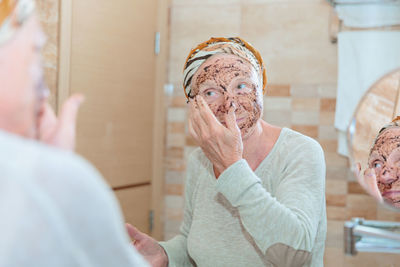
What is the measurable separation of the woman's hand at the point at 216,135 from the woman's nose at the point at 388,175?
29 centimetres

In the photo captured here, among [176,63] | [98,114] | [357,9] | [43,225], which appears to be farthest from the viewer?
[176,63]

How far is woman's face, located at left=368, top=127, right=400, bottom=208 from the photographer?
0.90 meters

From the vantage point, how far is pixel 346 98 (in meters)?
1.53

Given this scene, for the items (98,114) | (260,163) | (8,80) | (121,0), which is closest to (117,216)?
(8,80)

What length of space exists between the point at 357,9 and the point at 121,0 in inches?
28.8

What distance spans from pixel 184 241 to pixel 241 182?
30 centimetres

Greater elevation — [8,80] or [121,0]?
[121,0]

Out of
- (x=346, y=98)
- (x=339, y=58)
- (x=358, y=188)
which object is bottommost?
(x=358, y=188)

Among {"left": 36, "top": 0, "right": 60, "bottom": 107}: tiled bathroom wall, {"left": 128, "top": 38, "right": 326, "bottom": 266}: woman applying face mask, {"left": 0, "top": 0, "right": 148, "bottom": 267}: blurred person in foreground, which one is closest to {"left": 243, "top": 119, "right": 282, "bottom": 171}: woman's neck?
{"left": 128, "top": 38, "right": 326, "bottom": 266}: woman applying face mask

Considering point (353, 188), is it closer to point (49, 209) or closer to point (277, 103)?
point (277, 103)

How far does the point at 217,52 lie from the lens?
0.93m

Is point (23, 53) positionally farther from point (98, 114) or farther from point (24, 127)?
point (98, 114)

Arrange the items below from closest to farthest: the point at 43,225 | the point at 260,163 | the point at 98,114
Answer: the point at 43,225 < the point at 260,163 < the point at 98,114

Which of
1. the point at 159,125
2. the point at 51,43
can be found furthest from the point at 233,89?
the point at 159,125
